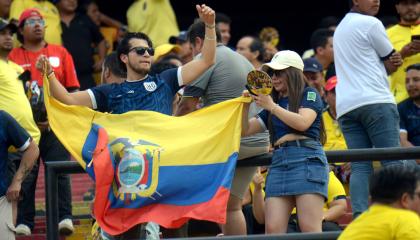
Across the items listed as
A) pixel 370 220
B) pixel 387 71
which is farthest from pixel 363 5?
pixel 370 220

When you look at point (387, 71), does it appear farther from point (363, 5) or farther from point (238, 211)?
point (238, 211)

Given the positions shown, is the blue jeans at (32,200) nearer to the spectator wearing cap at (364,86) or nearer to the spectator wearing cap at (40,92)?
the spectator wearing cap at (40,92)

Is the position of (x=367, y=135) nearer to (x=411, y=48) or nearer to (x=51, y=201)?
(x=411, y=48)

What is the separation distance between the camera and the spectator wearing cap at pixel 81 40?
14820 millimetres

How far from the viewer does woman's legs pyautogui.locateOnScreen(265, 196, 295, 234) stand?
9188 mm

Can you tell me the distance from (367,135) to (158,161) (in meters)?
1.77

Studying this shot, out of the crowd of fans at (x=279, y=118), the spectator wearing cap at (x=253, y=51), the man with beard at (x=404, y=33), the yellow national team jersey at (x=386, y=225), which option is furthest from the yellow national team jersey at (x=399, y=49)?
the yellow national team jersey at (x=386, y=225)

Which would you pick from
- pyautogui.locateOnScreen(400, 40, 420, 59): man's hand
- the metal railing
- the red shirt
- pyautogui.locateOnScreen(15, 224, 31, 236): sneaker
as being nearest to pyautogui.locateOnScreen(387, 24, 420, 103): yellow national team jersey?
pyautogui.locateOnScreen(400, 40, 420, 59): man's hand

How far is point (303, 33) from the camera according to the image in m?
18.4

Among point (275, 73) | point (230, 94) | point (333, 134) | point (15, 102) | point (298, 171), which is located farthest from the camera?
point (333, 134)

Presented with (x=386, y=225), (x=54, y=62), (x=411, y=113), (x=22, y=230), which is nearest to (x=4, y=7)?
(x=54, y=62)

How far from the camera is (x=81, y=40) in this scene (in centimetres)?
1484

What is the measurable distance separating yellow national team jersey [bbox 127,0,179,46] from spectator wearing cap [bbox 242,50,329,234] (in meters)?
6.22

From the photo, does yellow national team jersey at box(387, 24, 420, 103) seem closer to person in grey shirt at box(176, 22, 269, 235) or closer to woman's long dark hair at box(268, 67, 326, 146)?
person in grey shirt at box(176, 22, 269, 235)
